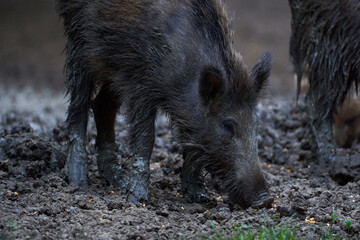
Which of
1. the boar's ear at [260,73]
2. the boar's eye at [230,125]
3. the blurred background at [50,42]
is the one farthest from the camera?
the blurred background at [50,42]

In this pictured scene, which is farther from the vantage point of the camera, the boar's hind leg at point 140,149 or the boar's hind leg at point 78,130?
the boar's hind leg at point 78,130

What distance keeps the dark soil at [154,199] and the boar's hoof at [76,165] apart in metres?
0.10

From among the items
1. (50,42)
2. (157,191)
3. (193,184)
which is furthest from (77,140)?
(50,42)

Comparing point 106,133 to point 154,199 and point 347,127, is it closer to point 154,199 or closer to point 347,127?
point 154,199

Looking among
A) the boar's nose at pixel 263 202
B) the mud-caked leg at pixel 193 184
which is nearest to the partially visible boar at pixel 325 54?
the mud-caked leg at pixel 193 184

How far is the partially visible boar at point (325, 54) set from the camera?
6.38 metres

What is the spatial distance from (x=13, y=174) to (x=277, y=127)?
4.21 metres

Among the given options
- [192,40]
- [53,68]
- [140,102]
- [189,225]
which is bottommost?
[189,225]

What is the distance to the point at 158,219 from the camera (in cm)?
446

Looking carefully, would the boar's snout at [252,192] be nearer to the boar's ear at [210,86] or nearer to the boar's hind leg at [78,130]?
the boar's ear at [210,86]

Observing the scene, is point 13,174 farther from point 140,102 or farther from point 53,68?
point 53,68

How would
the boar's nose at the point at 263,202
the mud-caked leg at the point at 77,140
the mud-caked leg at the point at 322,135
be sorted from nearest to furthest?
the boar's nose at the point at 263,202 < the mud-caked leg at the point at 77,140 < the mud-caked leg at the point at 322,135

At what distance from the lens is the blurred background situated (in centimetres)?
1223

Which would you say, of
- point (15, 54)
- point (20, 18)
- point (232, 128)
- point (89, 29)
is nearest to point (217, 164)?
point (232, 128)
